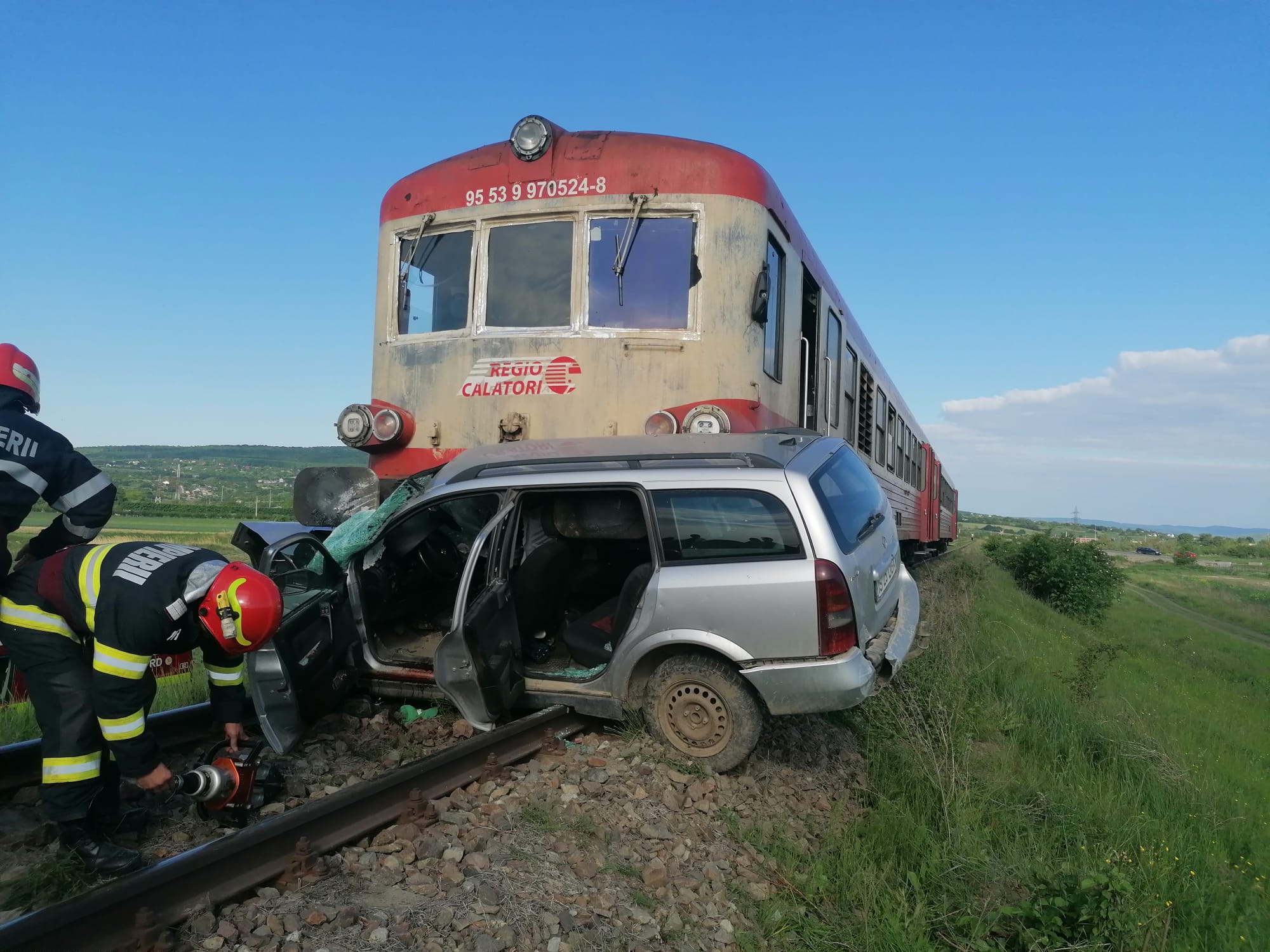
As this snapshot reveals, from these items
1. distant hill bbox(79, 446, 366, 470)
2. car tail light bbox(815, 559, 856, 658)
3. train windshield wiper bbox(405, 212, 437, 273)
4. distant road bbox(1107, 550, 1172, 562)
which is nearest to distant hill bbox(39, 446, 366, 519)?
distant hill bbox(79, 446, 366, 470)

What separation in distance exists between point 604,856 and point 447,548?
2.98 m

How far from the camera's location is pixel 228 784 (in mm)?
3562

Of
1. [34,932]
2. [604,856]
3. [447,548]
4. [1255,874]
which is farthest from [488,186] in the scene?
[1255,874]

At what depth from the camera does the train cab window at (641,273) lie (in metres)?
6.30

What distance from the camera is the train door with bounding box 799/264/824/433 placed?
7.70 m

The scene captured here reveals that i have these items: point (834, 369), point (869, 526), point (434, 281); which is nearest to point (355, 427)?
point (434, 281)

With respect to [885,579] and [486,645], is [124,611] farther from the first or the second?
[885,579]

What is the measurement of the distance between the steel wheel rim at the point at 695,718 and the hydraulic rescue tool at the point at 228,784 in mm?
1891

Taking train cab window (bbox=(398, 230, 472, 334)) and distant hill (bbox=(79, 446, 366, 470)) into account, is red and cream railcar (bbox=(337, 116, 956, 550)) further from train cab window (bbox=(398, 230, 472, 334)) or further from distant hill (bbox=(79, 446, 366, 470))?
distant hill (bbox=(79, 446, 366, 470))

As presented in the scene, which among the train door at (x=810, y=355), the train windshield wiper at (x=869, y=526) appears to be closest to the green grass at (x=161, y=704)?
the train windshield wiper at (x=869, y=526)

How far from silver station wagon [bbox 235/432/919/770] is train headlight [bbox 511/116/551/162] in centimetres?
237

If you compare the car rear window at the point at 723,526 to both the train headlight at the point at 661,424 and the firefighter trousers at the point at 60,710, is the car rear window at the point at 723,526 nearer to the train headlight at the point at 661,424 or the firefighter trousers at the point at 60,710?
the train headlight at the point at 661,424

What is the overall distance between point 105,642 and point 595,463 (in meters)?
2.51

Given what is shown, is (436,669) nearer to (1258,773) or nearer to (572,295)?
(572,295)
